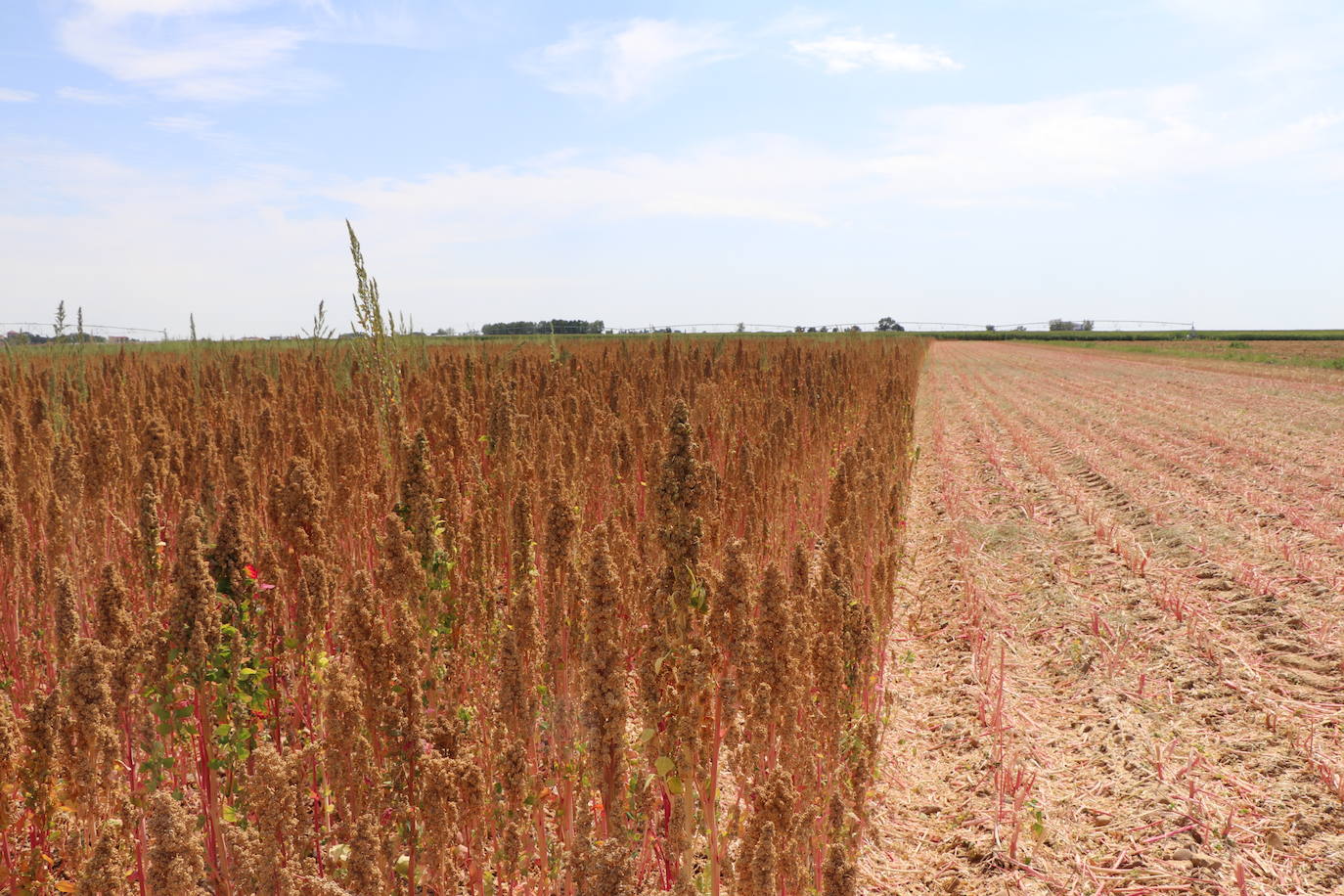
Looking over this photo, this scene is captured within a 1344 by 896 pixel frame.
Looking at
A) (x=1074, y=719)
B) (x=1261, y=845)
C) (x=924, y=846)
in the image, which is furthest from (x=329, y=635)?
(x=1261, y=845)

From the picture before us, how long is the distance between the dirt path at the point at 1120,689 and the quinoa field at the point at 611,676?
0.07 ft

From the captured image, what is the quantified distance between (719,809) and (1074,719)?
1.83m

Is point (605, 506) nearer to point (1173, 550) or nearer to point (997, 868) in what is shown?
point (997, 868)

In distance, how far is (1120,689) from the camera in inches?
144

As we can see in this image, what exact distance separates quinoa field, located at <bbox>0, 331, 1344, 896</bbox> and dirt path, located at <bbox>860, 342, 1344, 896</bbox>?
0.07 feet

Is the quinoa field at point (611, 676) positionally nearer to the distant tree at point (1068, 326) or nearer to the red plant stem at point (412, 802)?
the red plant stem at point (412, 802)

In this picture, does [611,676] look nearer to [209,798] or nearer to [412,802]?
[412,802]

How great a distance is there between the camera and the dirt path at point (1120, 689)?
2531 mm

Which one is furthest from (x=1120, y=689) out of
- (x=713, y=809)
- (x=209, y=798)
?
(x=209, y=798)

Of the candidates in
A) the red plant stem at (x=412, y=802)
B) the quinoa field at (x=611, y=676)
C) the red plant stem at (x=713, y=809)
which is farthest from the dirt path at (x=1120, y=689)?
the red plant stem at (x=412, y=802)

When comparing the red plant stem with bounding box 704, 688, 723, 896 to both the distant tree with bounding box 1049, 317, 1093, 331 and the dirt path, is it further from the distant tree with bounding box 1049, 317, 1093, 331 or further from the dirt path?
the distant tree with bounding box 1049, 317, 1093, 331

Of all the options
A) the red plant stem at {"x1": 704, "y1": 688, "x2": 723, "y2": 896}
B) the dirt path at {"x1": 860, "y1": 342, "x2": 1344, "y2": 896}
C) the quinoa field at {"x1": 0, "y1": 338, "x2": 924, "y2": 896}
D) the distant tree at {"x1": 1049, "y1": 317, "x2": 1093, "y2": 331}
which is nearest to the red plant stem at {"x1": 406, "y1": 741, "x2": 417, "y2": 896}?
the quinoa field at {"x1": 0, "y1": 338, "x2": 924, "y2": 896}

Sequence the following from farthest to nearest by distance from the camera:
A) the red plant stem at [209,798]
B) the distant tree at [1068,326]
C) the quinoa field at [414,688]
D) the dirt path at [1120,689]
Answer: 1. the distant tree at [1068,326]
2. the dirt path at [1120,689]
3. the red plant stem at [209,798]
4. the quinoa field at [414,688]

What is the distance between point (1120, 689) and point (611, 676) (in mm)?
3125
